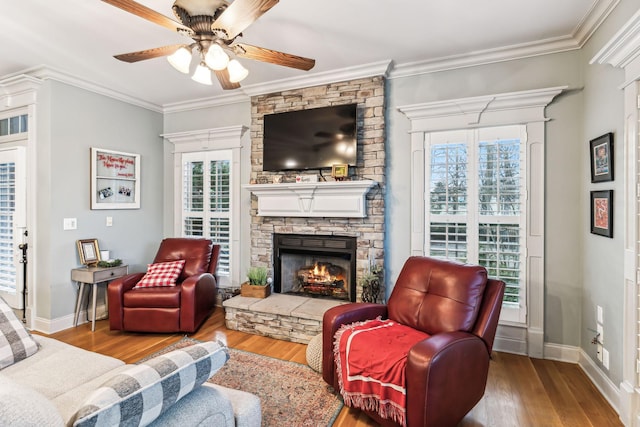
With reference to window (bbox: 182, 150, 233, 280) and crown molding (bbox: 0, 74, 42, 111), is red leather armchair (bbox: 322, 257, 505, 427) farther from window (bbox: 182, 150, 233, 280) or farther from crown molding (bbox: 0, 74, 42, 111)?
crown molding (bbox: 0, 74, 42, 111)

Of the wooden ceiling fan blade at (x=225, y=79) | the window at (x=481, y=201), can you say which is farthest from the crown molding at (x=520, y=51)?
the wooden ceiling fan blade at (x=225, y=79)

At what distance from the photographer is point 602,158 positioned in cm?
239

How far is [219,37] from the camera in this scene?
2.07 m

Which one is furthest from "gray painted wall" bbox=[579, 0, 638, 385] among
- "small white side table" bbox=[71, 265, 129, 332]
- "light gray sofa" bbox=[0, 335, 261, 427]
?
"small white side table" bbox=[71, 265, 129, 332]

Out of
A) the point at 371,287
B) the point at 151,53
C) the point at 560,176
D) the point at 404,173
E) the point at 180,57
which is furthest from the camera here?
the point at 404,173

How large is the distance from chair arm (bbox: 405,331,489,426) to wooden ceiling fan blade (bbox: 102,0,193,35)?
2.36m

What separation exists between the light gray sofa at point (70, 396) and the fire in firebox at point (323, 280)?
2394 mm

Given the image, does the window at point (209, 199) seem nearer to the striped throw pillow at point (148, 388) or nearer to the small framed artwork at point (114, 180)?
the small framed artwork at point (114, 180)

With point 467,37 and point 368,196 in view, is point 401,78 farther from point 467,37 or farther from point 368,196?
point 368,196

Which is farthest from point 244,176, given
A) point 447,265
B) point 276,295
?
point 447,265

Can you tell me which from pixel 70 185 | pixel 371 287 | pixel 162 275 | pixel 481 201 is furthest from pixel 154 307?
pixel 481 201

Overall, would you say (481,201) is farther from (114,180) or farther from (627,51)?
(114,180)

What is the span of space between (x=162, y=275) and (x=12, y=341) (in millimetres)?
1864

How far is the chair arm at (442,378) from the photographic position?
167 centimetres
